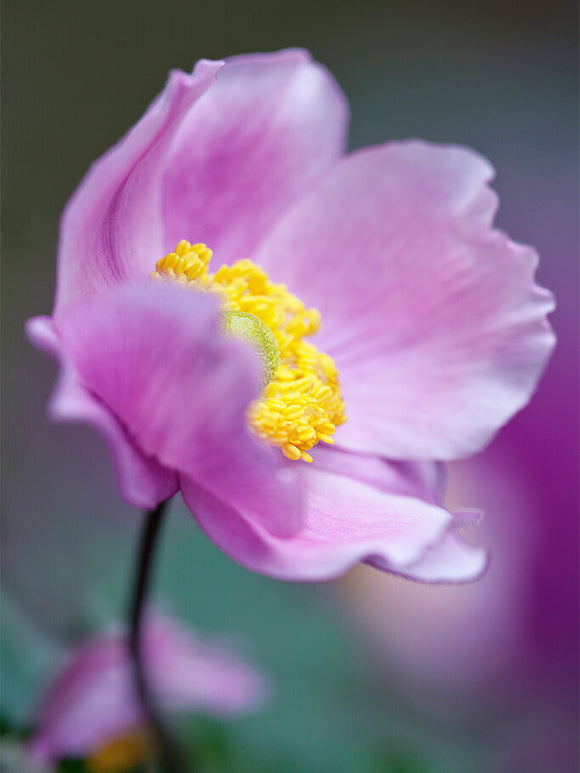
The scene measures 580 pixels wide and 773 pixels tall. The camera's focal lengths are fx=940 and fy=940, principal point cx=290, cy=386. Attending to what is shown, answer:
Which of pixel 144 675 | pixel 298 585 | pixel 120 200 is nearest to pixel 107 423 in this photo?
pixel 120 200

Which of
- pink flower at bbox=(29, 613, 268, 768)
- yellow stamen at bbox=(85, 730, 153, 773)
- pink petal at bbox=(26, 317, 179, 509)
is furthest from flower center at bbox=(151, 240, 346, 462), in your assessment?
yellow stamen at bbox=(85, 730, 153, 773)

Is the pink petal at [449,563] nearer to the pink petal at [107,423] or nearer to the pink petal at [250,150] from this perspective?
the pink petal at [107,423]

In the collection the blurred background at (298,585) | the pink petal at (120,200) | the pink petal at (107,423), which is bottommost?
the blurred background at (298,585)

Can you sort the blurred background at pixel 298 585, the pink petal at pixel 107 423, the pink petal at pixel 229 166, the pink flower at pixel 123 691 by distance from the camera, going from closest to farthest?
the pink petal at pixel 107 423 → the pink petal at pixel 229 166 → the pink flower at pixel 123 691 → the blurred background at pixel 298 585

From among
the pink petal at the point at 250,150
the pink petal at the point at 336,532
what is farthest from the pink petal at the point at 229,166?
the pink petal at the point at 336,532

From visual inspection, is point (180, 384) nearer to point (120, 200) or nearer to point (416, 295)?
point (120, 200)

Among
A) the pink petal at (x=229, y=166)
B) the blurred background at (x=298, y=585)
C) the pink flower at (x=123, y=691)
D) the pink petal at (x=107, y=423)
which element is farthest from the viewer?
the blurred background at (x=298, y=585)

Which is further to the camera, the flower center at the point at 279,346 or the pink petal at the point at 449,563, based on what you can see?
the flower center at the point at 279,346
